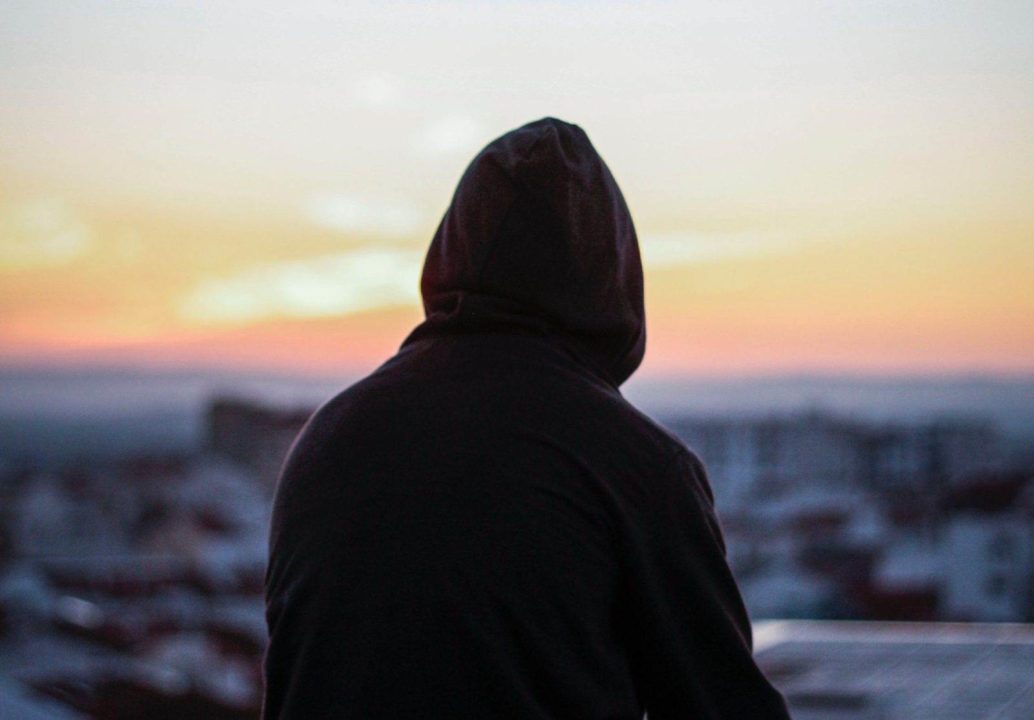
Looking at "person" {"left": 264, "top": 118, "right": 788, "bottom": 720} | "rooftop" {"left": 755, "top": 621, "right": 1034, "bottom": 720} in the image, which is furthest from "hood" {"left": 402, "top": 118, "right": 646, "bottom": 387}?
"rooftop" {"left": 755, "top": 621, "right": 1034, "bottom": 720}

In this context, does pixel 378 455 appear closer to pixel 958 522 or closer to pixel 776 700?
pixel 776 700

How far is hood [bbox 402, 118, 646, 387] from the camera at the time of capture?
87 centimetres

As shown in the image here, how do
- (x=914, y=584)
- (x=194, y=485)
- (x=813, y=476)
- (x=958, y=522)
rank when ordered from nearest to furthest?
(x=958, y=522) → (x=914, y=584) → (x=813, y=476) → (x=194, y=485)

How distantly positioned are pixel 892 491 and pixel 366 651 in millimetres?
9023

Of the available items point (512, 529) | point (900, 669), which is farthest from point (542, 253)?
point (900, 669)

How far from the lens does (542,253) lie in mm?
870

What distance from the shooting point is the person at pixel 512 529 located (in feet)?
2.54

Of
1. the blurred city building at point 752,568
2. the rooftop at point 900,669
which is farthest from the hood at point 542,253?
the rooftop at point 900,669

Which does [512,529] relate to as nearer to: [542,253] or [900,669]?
[542,253]

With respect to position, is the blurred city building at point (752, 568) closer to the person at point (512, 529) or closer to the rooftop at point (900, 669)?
the rooftop at point (900, 669)

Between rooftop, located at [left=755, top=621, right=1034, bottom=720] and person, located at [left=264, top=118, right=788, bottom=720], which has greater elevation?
person, located at [left=264, top=118, right=788, bottom=720]

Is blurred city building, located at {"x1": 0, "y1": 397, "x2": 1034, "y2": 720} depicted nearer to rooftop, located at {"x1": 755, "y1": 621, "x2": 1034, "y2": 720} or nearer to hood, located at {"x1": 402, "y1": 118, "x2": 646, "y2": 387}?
rooftop, located at {"x1": 755, "y1": 621, "x2": 1034, "y2": 720}

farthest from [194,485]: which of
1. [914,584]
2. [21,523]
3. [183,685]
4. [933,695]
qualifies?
[933,695]

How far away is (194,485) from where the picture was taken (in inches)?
393
